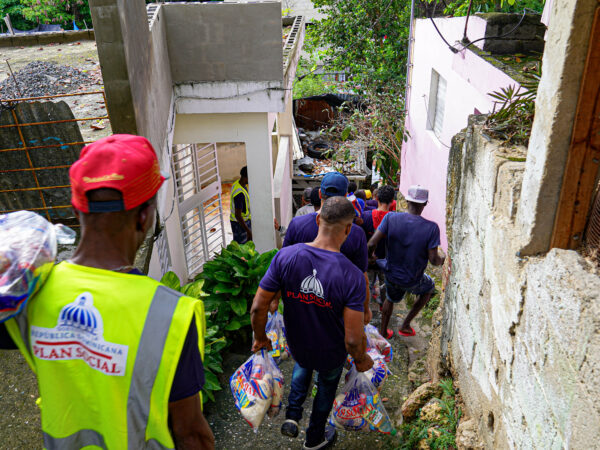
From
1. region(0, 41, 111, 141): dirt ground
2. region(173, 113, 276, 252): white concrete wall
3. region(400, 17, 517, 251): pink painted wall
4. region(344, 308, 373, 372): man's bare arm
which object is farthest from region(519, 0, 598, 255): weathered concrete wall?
region(173, 113, 276, 252): white concrete wall

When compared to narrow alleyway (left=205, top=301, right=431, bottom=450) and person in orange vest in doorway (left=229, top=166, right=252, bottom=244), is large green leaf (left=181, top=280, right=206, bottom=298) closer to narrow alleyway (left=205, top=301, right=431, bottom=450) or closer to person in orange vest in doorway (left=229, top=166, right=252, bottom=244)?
narrow alleyway (left=205, top=301, right=431, bottom=450)

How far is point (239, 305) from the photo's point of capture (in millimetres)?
5363

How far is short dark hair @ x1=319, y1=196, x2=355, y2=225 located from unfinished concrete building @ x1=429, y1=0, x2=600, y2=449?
87 centimetres

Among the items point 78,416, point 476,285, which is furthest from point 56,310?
point 476,285

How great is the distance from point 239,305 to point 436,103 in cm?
513

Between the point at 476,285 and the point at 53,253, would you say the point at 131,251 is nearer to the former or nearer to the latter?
the point at 53,253

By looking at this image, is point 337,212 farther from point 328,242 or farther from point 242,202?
point 242,202

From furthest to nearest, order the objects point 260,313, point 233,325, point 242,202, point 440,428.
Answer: point 242,202 → point 233,325 → point 440,428 → point 260,313

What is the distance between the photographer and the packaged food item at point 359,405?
3648 mm

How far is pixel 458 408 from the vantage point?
3779 mm

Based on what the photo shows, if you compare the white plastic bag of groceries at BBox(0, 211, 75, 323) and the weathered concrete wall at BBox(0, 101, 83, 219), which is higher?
the white plastic bag of groceries at BBox(0, 211, 75, 323)

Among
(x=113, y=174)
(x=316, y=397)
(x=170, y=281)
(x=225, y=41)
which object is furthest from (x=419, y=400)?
(x=225, y=41)

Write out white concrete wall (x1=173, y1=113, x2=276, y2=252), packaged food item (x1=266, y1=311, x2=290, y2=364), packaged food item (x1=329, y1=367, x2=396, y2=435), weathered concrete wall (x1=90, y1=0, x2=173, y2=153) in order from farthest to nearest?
white concrete wall (x1=173, y1=113, x2=276, y2=252), packaged food item (x1=266, y1=311, x2=290, y2=364), weathered concrete wall (x1=90, y1=0, x2=173, y2=153), packaged food item (x1=329, y1=367, x2=396, y2=435)

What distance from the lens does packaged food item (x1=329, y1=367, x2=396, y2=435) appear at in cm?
365
